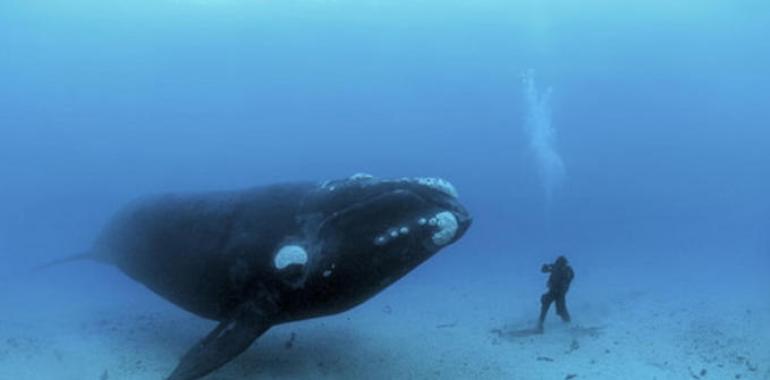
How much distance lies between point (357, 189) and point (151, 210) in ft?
14.3

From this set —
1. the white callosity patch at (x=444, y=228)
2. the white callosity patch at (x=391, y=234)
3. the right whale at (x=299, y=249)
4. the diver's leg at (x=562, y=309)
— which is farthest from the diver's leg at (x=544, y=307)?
the white callosity patch at (x=391, y=234)

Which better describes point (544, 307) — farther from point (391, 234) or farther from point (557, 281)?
point (391, 234)

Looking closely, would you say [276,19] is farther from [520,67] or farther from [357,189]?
[357,189]

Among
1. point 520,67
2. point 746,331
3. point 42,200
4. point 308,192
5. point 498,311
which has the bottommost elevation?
point 42,200

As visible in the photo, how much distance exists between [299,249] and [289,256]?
6.3 inches

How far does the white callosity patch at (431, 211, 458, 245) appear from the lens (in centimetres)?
856

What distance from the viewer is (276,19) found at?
14038 cm

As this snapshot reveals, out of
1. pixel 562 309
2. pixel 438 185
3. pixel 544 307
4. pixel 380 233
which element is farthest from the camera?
pixel 562 309

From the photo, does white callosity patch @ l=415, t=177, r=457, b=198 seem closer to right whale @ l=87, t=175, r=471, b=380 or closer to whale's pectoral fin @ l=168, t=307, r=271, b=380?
right whale @ l=87, t=175, r=471, b=380

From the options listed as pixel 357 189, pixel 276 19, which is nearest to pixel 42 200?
pixel 357 189

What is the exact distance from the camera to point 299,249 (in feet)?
29.2

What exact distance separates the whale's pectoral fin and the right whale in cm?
1

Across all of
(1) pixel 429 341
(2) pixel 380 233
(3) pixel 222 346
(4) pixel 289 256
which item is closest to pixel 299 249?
(4) pixel 289 256

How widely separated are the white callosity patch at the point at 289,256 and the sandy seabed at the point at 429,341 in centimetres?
223
